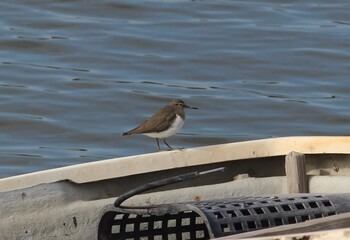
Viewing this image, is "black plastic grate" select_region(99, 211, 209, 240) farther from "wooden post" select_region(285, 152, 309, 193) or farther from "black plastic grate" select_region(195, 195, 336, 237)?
"wooden post" select_region(285, 152, 309, 193)

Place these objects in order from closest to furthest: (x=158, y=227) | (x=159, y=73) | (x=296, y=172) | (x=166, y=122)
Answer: (x=158, y=227)
(x=296, y=172)
(x=166, y=122)
(x=159, y=73)

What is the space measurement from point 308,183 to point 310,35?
920 cm

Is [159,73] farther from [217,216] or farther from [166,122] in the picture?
[217,216]

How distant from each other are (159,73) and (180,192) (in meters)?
7.76

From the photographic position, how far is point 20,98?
→ 1353 centimetres

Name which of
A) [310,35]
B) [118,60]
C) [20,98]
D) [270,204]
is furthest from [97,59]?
[270,204]

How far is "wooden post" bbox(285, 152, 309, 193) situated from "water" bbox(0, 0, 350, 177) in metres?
4.76

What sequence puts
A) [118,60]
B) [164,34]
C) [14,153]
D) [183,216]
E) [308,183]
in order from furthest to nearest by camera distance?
[164,34] → [118,60] → [14,153] → [308,183] → [183,216]

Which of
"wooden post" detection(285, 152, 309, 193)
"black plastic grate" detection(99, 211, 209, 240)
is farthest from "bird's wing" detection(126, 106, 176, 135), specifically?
"black plastic grate" detection(99, 211, 209, 240)

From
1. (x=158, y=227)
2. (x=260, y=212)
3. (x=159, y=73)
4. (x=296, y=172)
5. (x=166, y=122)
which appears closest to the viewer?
(x=260, y=212)

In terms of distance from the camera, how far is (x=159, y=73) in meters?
14.3

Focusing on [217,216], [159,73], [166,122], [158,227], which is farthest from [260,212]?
[159,73]

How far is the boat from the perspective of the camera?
5.65 meters

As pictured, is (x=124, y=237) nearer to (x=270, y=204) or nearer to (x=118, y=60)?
(x=270, y=204)
